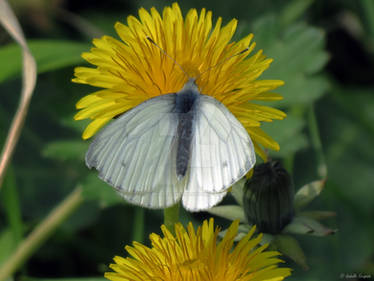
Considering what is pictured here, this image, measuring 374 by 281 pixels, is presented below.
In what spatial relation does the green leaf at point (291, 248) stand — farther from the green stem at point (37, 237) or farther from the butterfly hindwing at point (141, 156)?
the green stem at point (37, 237)

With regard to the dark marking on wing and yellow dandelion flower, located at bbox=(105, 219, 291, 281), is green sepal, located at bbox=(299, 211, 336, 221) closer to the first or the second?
yellow dandelion flower, located at bbox=(105, 219, 291, 281)

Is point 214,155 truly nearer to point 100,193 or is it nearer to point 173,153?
point 173,153

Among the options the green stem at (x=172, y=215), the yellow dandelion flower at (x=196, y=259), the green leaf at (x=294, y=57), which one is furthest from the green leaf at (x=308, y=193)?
the green leaf at (x=294, y=57)

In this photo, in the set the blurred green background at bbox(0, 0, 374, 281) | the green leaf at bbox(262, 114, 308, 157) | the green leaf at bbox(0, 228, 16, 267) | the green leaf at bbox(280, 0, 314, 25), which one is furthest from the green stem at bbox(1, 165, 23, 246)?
the green leaf at bbox(280, 0, 314, 25)

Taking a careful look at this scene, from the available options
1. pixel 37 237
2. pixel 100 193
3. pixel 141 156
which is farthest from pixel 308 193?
pixel 37 237

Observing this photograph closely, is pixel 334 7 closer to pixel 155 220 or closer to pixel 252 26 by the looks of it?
pixel 252 26

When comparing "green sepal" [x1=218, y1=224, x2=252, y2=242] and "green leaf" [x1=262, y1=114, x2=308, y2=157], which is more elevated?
"green leaf" [x1=262, y1=114, x2=308, y2=157]
